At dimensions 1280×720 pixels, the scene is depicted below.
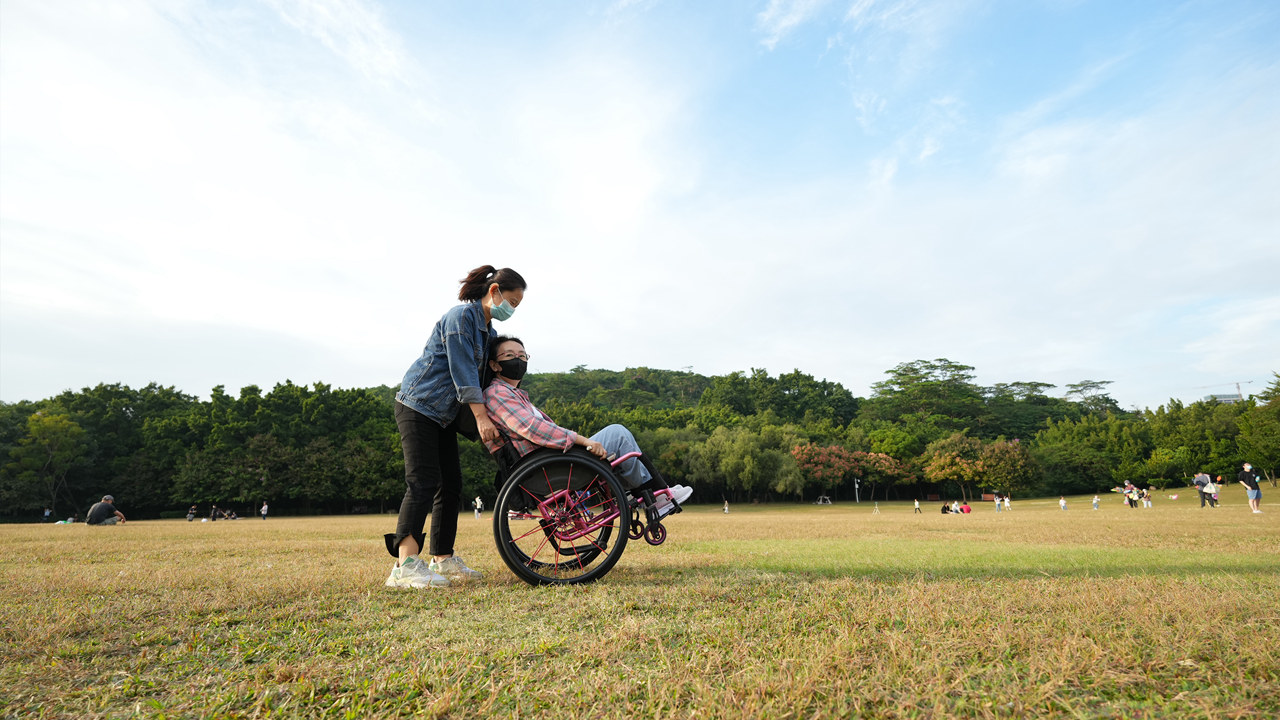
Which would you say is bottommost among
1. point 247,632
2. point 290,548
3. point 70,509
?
point 70,509

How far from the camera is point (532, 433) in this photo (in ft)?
12.6

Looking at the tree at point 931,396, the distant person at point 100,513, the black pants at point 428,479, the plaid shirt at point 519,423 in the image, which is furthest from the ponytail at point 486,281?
the tree at point 931,396

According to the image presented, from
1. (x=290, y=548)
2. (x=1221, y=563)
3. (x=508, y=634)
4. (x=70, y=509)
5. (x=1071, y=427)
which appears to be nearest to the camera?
(x=508, y=634)

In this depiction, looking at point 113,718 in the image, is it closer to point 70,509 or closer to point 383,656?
point 383,656

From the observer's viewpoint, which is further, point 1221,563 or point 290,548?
point 290,548

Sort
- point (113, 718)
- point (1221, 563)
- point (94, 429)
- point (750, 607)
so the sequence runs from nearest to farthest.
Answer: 1. point (113, 718)
2. point (750, 607)
3. point (1221, 563)
4. point (94, 429)

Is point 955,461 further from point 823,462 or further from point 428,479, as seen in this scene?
point 428,479

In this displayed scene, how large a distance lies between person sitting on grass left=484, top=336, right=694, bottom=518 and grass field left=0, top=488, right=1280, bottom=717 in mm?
626

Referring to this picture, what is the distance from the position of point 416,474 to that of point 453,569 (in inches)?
29.9

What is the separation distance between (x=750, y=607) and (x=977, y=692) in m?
1.24

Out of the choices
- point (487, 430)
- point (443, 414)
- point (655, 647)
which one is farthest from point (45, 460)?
point (655, 647)

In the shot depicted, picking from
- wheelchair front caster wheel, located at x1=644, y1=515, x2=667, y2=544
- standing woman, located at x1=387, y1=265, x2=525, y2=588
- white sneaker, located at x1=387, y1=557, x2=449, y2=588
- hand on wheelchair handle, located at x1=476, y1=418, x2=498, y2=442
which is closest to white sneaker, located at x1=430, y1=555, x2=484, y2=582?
standing woman, located at x1=387, y1=265, x2=525, y2=588

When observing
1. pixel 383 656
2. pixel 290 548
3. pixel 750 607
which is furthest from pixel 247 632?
pixel 290 548

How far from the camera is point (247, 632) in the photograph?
2.51m
